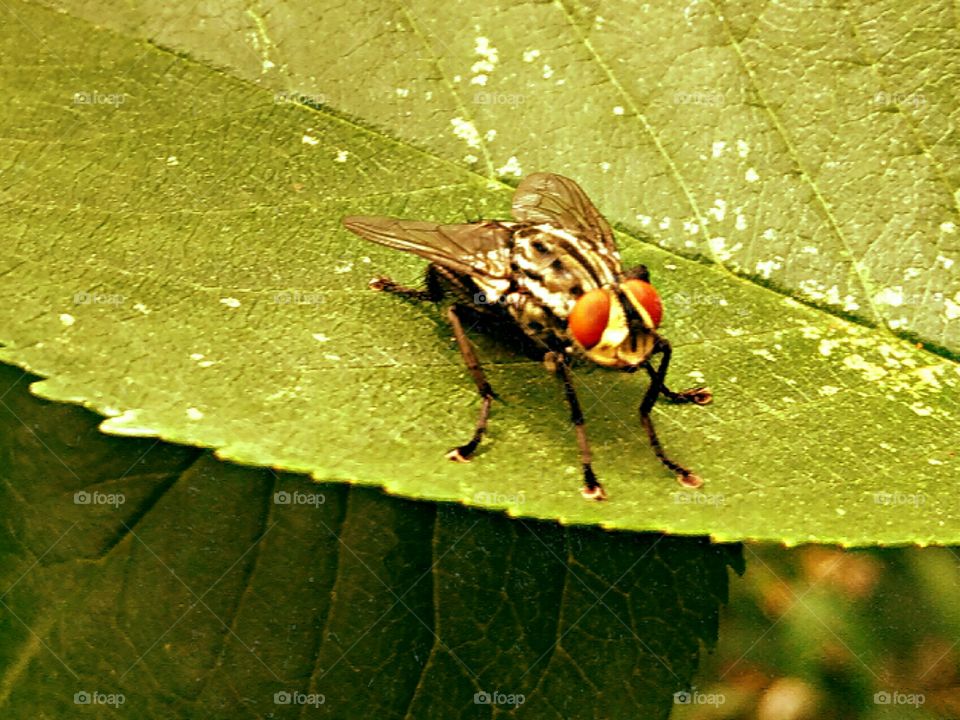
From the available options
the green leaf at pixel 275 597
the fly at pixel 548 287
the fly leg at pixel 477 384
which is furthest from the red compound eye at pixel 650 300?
the green leaf at pixel 275 597

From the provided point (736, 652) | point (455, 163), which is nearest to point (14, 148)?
point (455, 163)

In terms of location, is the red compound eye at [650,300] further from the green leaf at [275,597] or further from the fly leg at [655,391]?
the green leaf at [275,597]

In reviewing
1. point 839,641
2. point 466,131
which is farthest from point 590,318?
point 839,641

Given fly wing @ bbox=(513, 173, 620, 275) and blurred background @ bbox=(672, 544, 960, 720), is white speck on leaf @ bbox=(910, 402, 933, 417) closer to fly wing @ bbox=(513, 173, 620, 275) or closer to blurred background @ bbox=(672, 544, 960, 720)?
fly wing @ bbox=(513, 173, 620, 275)

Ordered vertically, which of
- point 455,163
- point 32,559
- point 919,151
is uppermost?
point 919,151

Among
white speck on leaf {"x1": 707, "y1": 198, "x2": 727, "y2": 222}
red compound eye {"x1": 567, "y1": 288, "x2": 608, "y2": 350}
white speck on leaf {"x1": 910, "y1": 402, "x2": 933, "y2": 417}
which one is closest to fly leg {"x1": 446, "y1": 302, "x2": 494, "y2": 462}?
red compound eye {"x1": 567, "y1": 288, "x2": 608, "y2": 350}

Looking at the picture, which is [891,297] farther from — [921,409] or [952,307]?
[921,409]

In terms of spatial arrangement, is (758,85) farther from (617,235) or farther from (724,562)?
(724,562)
